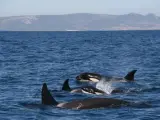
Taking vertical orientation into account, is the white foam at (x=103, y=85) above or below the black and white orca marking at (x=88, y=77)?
below

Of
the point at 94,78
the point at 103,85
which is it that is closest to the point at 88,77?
the point at 94,78

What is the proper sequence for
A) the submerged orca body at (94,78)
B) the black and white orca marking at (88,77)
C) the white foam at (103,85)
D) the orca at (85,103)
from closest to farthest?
the orca at (85,103), the white foam at (103,85), the submerged orca body at (94,78), the black and white orca marking at (88,77)

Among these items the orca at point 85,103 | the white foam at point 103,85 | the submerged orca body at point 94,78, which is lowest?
the orca at point 85,103

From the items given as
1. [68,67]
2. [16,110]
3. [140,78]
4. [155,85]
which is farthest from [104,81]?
[16,110]

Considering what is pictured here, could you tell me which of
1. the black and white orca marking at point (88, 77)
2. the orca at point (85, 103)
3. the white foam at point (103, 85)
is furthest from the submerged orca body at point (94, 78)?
the orca at point (85, 103)

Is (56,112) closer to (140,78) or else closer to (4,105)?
(4,105)

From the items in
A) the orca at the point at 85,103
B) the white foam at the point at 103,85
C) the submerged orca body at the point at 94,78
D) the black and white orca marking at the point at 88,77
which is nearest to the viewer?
the orca at the point at 85,103

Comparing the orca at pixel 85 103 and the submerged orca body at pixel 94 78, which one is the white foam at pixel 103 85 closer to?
the submerged orca body at pixel 94 78

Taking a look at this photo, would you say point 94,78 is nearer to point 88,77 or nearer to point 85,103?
point 88,77

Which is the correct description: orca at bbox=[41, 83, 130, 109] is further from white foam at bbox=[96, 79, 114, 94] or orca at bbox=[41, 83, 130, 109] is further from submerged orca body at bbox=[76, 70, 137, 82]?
submerged orca body at bbox=[76, 70, 137, 82]

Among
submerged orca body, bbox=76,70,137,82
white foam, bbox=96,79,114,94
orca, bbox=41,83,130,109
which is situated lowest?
orca, bbox=41,83,130,109

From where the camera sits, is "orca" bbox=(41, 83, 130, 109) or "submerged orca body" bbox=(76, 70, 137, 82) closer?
"orca" bbox=(41, 83, 130, 109)

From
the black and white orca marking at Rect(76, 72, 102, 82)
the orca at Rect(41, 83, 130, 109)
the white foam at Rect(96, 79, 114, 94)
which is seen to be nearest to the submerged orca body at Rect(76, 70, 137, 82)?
the black and white orca marking at Rect(76, 72, 102, 82)

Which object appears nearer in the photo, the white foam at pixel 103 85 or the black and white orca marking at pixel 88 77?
the white foam at pixel 103 85
